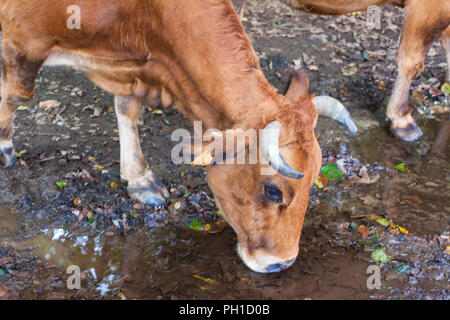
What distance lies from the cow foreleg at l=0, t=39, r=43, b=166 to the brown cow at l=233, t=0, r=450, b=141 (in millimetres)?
2706

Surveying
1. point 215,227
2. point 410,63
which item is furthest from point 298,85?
point 410,63

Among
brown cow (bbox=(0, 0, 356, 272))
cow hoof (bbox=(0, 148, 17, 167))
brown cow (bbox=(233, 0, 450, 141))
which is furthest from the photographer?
brown cow (bbox=(233, 0, 450, 141))

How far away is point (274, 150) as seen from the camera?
3723 mm

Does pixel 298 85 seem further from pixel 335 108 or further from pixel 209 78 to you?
pixel 209 78

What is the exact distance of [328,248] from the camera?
509 cm

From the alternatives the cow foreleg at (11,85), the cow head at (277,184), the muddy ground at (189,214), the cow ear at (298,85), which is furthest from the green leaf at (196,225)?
the cow foreleg at (11,85)

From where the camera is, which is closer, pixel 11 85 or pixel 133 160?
pixel 11 85

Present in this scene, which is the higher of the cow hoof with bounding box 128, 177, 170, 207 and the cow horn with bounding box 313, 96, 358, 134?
the cow horn with bounding box 313, 96, 358, 134

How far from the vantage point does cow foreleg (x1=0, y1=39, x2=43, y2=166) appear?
193 inches

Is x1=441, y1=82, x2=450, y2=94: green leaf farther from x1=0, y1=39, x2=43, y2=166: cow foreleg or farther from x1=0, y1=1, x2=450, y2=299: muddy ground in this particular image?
x1=0, y1=39, x2=43, y2=166: cow foreleg

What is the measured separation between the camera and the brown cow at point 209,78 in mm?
4059

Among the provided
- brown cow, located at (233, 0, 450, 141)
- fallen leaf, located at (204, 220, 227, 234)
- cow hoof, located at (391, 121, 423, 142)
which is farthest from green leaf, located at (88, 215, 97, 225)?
cow hoof, located at (391, 121, 423, 142)

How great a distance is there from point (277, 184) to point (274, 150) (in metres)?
0.42

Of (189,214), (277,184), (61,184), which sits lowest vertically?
(189,214)
